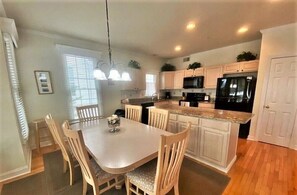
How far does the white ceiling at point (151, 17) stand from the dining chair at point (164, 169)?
6.54 ft

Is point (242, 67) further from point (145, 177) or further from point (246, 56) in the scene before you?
point (145, 177)

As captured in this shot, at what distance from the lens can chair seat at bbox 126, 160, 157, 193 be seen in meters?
1.22

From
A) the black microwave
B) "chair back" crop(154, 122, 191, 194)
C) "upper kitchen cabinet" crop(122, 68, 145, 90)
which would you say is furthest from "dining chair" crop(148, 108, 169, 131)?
the black microwave

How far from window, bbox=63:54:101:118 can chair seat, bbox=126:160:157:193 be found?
2726 millimetres

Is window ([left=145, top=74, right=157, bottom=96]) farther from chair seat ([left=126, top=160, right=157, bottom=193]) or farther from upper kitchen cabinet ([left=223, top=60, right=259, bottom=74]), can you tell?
chair seat ([left=126, top=160, right=157, bottom=193])

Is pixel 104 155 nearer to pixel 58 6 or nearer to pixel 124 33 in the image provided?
pixel 58 6

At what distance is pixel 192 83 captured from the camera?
462cm

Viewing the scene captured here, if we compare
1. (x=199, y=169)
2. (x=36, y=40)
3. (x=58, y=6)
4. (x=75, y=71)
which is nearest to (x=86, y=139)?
(x=199, y=169)

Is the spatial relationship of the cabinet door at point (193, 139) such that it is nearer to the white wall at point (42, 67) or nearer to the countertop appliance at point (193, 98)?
the countertop appliance at point (193, 98)

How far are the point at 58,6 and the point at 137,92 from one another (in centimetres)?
328

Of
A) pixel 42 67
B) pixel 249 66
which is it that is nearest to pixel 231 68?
pixel 249 66

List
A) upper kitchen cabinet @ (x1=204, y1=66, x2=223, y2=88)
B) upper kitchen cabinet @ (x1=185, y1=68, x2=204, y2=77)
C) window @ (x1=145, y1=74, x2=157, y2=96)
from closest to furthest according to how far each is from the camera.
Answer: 1. upper kitchen cabinet @ (x1=204, y1=66, x2=223, y2=88)
2. upper kitchen cabinet @ (x1=185, y1=68, x2=204, y2=77)
3. window @ (x1=145, y1=74, x2=157, y2=96)

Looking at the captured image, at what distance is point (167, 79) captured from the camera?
17.7ft

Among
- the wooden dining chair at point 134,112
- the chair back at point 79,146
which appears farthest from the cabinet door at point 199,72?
the chair back at point 79,146
